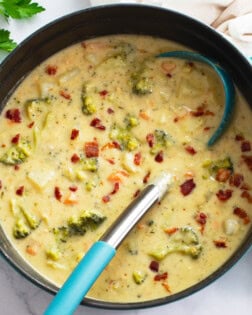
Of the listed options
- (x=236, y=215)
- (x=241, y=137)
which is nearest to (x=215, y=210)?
(x=236, y=215)

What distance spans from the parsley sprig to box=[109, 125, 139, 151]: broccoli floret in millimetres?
435

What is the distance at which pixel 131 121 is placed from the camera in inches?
91.5

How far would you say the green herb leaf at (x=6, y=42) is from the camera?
2422 millimetres

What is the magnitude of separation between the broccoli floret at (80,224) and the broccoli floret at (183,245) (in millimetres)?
188

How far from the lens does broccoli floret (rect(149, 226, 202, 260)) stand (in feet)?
7.34

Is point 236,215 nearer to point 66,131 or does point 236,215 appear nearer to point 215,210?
point 215,210

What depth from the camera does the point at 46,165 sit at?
233 cm

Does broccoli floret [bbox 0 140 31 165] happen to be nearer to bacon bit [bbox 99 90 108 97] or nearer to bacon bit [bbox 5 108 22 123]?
bacon bit [bbox 5 108 22 123]

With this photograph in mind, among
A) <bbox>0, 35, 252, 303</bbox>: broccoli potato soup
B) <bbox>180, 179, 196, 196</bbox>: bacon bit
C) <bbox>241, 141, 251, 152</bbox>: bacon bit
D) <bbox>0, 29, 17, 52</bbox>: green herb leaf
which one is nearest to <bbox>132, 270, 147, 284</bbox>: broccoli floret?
<bbox>0, 35, 252, 303</bbox>: broccoli potato soup

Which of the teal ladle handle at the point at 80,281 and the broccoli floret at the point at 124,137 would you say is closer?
the teal ladle handle at the point at 80,281

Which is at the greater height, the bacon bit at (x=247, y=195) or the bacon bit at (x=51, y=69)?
the bacon bit at (x=51, y=69)

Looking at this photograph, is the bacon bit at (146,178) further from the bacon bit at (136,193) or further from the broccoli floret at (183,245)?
the broccoli floret at (183,245)

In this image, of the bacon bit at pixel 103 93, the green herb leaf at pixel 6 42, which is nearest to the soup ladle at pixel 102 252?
the bacon bit at pixel 103 93

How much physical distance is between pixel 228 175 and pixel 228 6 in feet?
1.88
